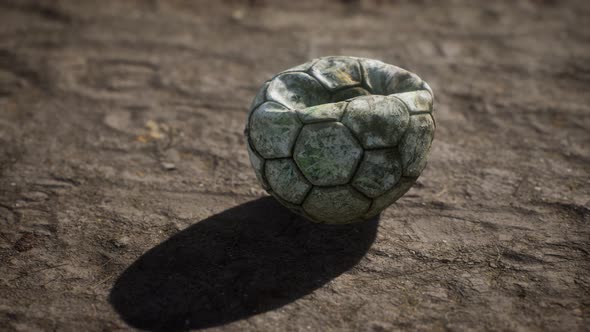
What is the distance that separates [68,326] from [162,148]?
170cm

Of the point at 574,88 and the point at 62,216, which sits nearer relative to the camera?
the point at 62,216

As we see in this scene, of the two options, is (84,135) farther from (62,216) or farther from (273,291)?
(273,291)

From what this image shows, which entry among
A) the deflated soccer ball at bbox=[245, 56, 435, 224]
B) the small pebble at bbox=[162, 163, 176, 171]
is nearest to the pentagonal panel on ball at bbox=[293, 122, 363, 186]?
the deflated soccer ball at bbox=[245, 56, 435, 224]

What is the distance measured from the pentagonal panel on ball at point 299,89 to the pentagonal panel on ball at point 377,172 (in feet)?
1.71

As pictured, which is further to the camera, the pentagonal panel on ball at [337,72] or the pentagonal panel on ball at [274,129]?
the pentagonal panel on ball at [337,72]

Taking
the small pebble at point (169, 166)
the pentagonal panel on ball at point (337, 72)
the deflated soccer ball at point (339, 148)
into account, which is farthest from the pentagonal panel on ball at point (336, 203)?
the small pebble at point (169, 166)

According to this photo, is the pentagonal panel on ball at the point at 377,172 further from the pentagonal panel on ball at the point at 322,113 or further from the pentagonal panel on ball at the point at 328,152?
the pentagonal panel on ball at the point at 322,113

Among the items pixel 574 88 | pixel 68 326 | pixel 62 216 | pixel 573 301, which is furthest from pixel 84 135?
pixel 574 88

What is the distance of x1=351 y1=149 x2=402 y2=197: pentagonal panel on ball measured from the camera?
294 cm

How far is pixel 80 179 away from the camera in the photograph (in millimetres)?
3906

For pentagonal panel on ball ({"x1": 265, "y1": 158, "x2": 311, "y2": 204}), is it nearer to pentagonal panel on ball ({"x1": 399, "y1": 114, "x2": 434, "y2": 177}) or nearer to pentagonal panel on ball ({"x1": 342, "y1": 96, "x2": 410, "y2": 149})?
pentagonal panel on ball ({"x1": 342, "y1": 96, "x2": 410, "y2": 149})

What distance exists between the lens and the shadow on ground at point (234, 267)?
114 inches

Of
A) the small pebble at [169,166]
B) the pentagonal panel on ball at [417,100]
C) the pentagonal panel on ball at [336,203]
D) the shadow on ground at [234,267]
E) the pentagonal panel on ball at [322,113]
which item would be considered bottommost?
the shadow on ground at [234,267]

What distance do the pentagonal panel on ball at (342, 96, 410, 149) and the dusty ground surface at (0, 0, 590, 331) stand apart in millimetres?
697
